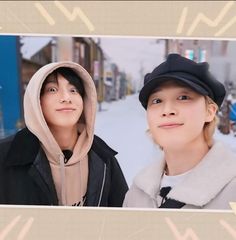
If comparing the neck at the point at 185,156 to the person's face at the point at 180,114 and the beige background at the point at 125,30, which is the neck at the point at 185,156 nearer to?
the person's face at the point at 180,114

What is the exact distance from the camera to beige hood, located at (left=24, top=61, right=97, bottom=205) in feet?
3.53

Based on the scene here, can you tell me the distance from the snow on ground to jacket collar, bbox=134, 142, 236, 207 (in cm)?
8

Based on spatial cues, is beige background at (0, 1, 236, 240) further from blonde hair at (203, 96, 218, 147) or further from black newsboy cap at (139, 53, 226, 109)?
blonde hair at (203, 96, 218, 147)

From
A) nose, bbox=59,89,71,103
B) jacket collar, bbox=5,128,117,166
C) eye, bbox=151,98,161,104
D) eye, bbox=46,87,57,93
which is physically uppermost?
eye, bbox=46,87,57,93

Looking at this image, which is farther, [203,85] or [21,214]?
[21,214]

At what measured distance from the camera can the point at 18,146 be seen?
1109 millimetres

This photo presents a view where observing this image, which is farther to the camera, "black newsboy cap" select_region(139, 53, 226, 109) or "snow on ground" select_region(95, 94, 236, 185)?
"snow on ground" select_region(95, 94, 236, 185)

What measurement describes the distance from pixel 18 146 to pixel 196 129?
59 centimetres

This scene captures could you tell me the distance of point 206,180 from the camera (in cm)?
105

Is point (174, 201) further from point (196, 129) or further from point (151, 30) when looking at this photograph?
point (151, 30)

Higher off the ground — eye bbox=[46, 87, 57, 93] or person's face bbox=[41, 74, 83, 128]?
eye bbox=[46, 87, 57, 93]

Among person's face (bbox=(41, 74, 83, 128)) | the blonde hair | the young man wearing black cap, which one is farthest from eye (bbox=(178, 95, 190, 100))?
person's face (bbox=(41, 74, 83, 128))

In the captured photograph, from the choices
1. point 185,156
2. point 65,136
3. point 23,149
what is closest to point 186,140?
point 185,156

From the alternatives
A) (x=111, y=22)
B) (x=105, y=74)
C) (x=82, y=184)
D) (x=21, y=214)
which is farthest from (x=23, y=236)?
(x=111, y=22)
